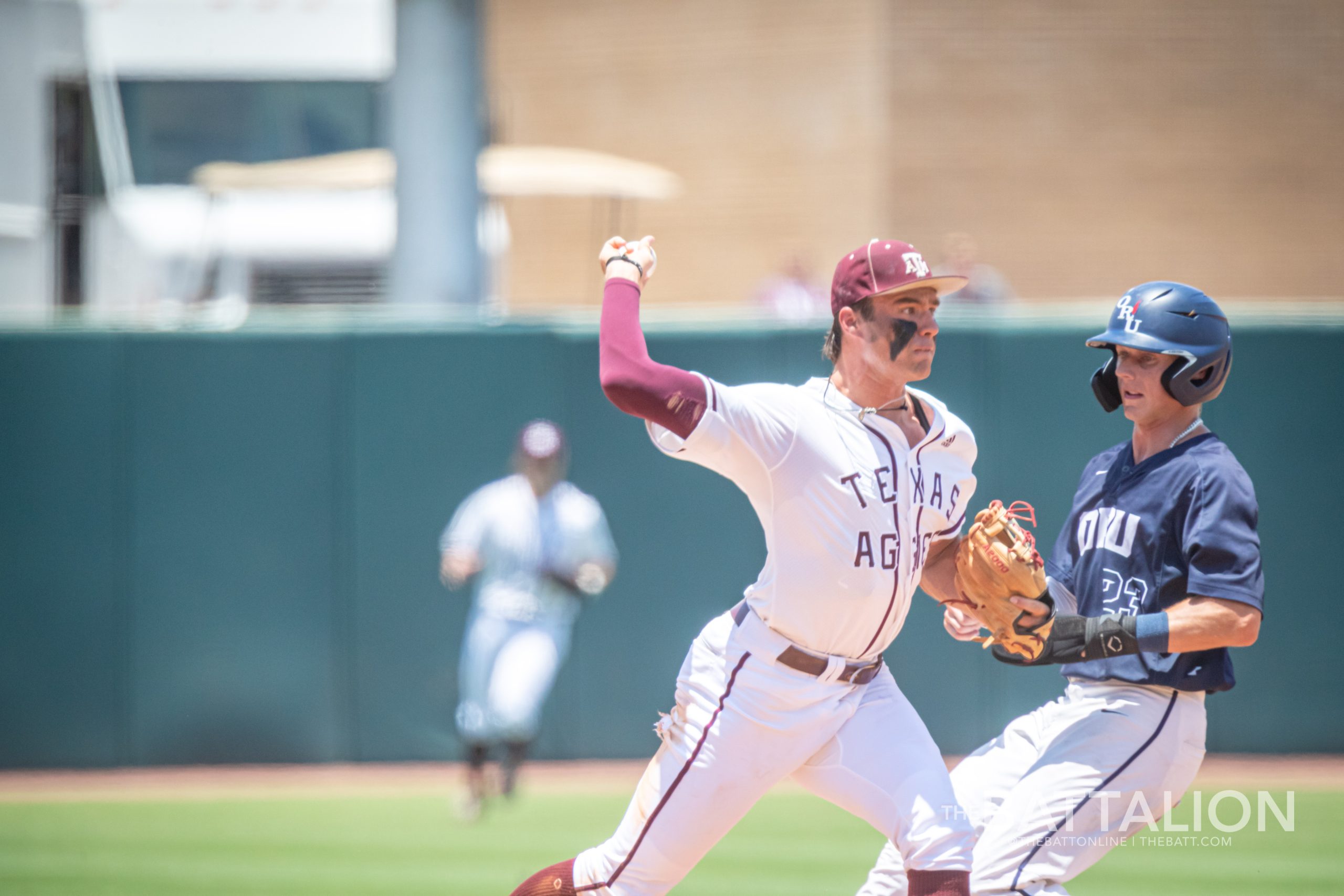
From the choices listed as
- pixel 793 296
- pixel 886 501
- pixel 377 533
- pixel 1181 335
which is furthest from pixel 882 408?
pixel 793 296

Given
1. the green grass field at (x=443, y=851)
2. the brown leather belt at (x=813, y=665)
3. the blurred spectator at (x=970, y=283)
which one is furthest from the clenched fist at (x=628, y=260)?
the blurred spectator at (x=970, y=283)

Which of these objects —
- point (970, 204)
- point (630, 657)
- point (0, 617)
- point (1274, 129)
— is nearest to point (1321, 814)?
point (630, 657)

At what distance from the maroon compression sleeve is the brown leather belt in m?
0.58

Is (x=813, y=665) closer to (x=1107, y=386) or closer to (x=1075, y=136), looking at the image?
(x=1107, y=386)

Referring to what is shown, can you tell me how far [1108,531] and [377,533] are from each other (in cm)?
574

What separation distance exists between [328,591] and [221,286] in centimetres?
704

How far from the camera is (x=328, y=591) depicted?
8453 millimetres

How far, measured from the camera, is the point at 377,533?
8484 millimetres

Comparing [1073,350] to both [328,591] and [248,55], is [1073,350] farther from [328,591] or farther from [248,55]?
[248,55]

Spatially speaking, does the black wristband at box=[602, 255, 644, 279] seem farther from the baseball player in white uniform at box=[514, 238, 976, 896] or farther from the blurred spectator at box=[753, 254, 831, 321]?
the blurred spectator at box=[753, 254, 831, 321]

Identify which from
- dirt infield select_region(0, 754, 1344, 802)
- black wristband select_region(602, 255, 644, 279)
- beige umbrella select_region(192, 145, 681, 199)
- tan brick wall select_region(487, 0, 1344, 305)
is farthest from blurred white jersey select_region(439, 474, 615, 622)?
tan brick wall select_region(487, 0, 1344, 305)

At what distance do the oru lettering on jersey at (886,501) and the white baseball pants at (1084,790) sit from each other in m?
0.62

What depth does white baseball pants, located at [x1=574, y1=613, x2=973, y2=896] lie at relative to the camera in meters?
3.39

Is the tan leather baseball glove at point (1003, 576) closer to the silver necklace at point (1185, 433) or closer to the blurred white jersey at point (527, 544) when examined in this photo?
the silver necklace at point (1185, 433)
